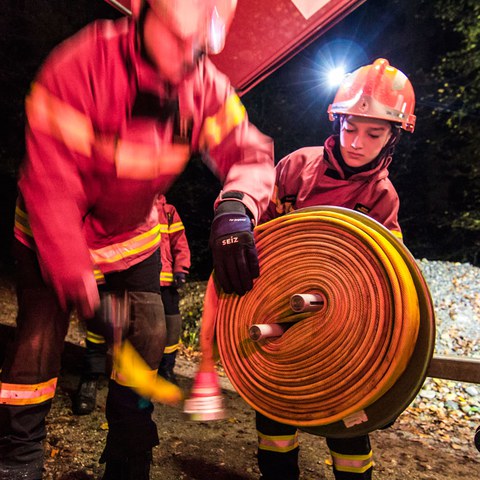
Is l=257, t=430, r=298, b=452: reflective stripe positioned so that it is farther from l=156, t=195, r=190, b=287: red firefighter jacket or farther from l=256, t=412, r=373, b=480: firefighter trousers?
l=156, t=195, r=190, b=287: red firefighter jacket

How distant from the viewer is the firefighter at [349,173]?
2.30m

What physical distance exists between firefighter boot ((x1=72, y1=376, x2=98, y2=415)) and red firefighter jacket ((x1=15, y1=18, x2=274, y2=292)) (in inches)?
70.9

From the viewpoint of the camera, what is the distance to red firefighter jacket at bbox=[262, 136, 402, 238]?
246cm

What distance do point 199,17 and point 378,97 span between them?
142 cm

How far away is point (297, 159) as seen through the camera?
2.71 metres

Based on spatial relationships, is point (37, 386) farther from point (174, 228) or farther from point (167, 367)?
point (174, 228)

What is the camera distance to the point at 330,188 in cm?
→ 252

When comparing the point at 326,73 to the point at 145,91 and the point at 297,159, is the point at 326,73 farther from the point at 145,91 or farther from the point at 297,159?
the point at 145,91

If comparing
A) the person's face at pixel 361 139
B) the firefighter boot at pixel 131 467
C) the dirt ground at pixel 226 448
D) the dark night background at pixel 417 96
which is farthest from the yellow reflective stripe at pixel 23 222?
the dark night background at pixel 417 96

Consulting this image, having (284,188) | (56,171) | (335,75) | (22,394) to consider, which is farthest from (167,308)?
(335,75)

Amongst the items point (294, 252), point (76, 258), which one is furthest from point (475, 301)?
point (76, 258)

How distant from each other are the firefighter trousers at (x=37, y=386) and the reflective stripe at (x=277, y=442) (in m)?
0.62

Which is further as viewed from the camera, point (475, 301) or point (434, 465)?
point (475, 301)

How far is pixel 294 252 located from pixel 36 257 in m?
1.04
